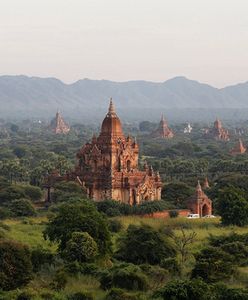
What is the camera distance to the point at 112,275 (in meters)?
30.8

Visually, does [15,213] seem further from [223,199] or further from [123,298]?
[123,298]

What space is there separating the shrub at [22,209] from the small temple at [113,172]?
7440 millimetres

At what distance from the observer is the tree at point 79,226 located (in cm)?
3656

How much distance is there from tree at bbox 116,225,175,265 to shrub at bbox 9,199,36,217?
16253 millimetres

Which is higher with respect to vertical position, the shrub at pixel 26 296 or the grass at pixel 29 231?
the shrub at pixel 26 296

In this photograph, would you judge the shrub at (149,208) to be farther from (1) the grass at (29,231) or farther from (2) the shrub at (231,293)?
(2) the shrub at (231,293)

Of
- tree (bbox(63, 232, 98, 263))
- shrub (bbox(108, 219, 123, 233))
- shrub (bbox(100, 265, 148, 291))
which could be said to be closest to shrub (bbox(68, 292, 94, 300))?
shrub (bbox(100, 265, 148, 291))

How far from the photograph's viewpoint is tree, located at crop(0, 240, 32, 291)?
29781 millimetres

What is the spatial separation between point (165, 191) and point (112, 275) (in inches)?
1232

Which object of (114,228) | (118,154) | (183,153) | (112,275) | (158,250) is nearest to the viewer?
(112,275)

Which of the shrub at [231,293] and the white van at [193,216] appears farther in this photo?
the white van at [193,216]

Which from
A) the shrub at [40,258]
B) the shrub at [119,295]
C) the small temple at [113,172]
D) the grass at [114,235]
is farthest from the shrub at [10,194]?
the shrub at [119,295]

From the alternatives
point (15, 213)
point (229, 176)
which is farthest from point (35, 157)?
point (15, 213)

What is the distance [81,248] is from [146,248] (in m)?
3.68
